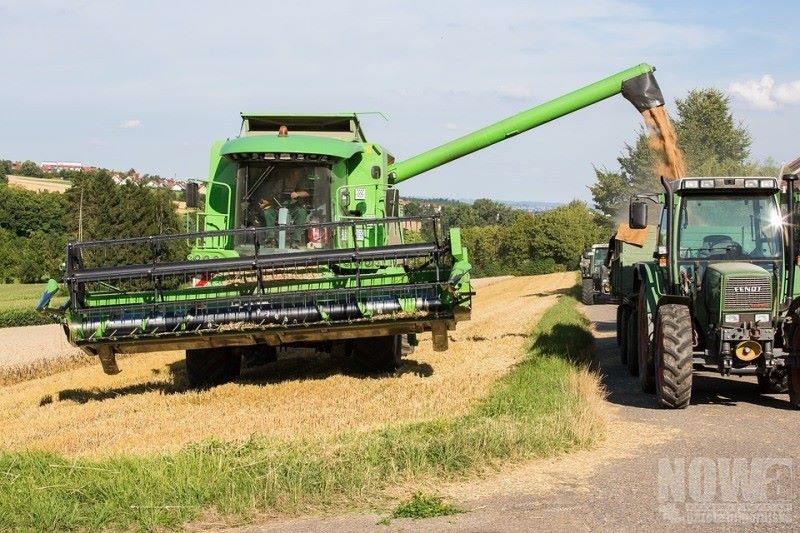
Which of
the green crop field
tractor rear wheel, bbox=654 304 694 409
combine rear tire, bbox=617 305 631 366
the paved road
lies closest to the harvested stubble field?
combine rear tire, bbox=617 305 631 366

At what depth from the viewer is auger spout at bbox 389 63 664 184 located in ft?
52.4

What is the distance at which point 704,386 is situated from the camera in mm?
12062

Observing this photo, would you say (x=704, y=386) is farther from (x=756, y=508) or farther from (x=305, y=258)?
(x=756, y=508)

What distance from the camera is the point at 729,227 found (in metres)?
11.1

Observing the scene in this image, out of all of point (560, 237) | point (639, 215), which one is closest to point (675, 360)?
point (639, 215)

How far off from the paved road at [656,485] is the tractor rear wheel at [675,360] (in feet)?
0.69

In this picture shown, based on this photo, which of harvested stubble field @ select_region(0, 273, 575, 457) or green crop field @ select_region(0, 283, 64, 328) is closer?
harvested stubble field @ select_region(0, 273, 575, 457)

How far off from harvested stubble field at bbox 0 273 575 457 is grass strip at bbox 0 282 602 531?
800 millimetres

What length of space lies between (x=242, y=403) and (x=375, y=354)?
2.10 meters

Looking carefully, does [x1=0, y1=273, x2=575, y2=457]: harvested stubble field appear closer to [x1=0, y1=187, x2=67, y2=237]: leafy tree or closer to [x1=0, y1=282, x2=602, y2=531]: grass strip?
[x1=0, y1=282, x2=602, y2=531]: grass strip

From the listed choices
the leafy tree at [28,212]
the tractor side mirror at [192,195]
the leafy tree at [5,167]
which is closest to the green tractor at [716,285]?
the tractor side mirror at [192,195]

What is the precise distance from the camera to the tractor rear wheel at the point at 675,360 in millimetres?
10047

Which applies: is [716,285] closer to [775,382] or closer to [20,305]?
[775,382]

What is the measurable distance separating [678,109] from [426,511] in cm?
7172
